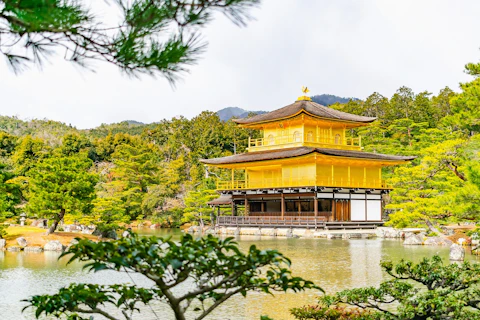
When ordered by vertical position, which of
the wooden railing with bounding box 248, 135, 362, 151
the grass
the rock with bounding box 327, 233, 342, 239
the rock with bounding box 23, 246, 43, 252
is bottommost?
the rock with bounding box 23, 246, 43, 252

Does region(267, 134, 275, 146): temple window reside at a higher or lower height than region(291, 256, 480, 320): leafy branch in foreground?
higher

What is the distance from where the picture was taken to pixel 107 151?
43.7m

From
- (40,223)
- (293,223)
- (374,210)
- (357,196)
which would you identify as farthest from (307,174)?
(40,223)

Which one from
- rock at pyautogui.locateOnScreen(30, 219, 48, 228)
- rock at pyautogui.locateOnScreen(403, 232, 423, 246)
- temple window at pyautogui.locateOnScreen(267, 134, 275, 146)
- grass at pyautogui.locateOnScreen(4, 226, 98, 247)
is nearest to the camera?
grass at pyautogui.locateOnScreen(4, 226, 98, 247)

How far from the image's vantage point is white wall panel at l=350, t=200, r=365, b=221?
25.2 m

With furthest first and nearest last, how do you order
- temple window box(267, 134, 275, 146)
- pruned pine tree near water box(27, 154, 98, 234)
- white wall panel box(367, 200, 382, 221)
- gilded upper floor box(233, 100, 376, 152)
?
temple window box(267, 134, 275, 146)
gilded upper floor box(233, 100, 376, 152)
white wall panel box(367, 200, 382, 221)
pruned pine tree near water box(27, 154, 98, 234)

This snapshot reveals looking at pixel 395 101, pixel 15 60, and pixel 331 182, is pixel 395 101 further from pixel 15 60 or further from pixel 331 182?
pixel 15 60

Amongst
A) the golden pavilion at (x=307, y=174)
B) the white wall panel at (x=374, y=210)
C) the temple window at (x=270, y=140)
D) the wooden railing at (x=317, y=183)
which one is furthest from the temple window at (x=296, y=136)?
the white wall panel at (x=374, y=210)

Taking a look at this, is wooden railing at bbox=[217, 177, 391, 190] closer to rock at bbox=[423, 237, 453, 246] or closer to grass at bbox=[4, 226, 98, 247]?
rock at bbox=[423, 237, 453, 246]

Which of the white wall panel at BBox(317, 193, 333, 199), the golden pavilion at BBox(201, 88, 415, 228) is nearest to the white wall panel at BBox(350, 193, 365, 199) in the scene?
the golden pavilion at BBox(201, 88, 415, 228)

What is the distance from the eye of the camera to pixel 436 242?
696 inches

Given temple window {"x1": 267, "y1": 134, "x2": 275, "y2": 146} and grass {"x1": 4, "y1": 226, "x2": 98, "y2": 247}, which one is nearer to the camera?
grass {"x1": 4, "y1": 226, "x2": 98, "y2": 247}

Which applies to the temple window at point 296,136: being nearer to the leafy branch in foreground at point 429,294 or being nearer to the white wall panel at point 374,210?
the white wall panel at point 374,210

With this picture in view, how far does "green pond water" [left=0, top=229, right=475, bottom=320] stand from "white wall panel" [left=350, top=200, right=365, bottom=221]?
837cm
